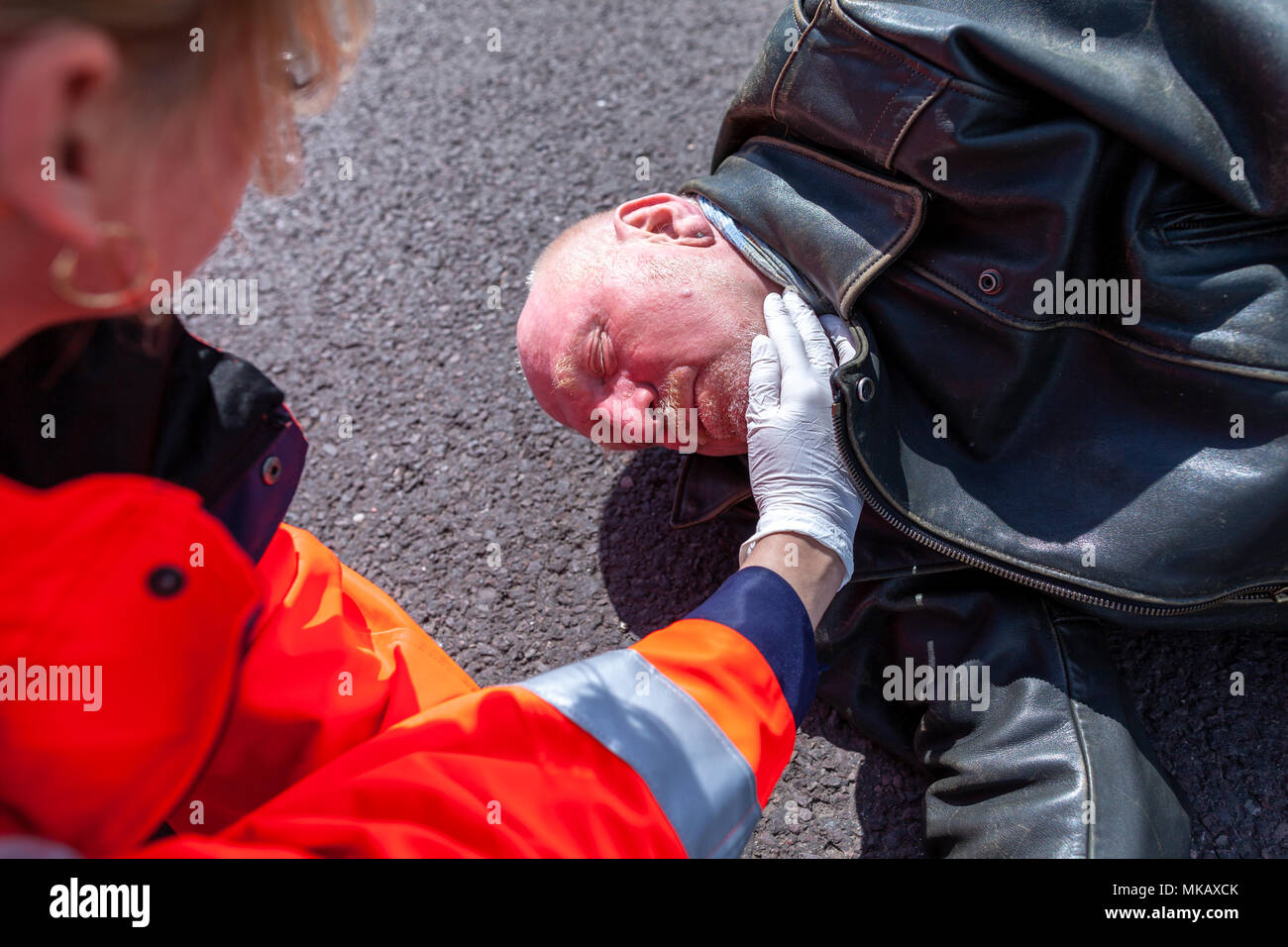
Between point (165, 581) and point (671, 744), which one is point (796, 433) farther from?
point (165, 581)

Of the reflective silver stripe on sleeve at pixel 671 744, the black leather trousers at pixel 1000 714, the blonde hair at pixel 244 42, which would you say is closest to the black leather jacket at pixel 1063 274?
the black leather trousers at pixel 1000 714

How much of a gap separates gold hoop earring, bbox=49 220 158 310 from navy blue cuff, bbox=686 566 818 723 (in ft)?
3.01

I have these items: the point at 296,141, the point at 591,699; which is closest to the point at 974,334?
the point at 591,699

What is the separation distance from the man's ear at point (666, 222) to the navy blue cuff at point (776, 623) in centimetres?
86

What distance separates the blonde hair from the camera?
820 millimetres

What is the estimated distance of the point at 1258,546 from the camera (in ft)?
5.45

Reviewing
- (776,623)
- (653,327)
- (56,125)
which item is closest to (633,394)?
(653,327)

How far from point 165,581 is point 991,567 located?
1407mm

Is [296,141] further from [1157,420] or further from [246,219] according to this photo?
[246,219]

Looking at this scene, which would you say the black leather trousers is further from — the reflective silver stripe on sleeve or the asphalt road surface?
the reflective silver stripe on sleeve

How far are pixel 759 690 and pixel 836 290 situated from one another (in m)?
0.86

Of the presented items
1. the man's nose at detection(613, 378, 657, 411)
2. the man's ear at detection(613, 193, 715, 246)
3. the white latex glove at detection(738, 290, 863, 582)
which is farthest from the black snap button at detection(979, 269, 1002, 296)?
the man's nose at detection(613, 378, 657, 411)

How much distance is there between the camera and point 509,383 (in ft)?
8.13

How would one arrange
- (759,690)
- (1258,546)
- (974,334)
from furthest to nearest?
(974,334)
(1258,546)
(759,690)
